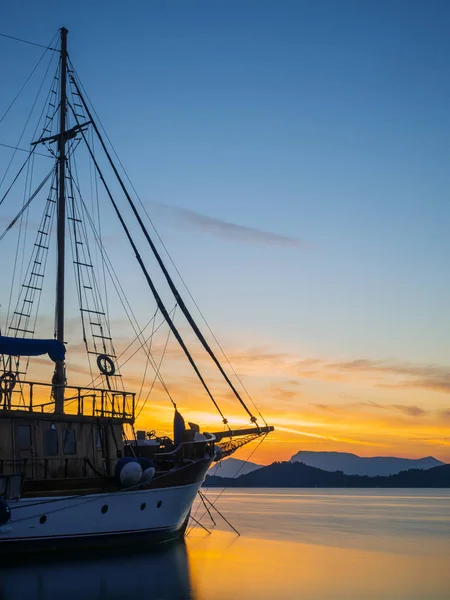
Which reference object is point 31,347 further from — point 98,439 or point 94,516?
point 94,516

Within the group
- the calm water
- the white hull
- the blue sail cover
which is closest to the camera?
the calm water

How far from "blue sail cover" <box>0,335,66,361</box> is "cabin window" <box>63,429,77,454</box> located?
3.68 m

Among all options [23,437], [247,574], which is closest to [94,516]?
[23,437]

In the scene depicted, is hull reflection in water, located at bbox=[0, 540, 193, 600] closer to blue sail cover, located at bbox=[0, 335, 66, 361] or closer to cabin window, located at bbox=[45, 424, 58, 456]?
cabin window, located at bbox=[45, 424, 58, 456]

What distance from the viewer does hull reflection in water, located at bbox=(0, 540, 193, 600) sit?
24.3m

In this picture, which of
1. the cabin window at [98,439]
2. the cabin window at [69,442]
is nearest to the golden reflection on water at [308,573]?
the cabin window at [98,439]

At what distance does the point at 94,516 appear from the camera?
100ft

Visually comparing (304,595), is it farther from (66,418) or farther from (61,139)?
(61,139)

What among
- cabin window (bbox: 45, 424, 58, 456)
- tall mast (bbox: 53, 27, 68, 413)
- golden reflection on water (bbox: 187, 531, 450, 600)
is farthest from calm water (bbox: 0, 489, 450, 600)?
tall mast (bbox: 53, 27, 68, 413)

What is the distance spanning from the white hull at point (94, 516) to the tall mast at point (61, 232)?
5.07m

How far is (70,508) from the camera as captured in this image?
96.7ft

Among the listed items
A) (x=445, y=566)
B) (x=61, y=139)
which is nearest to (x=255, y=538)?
(x=445, y=566)

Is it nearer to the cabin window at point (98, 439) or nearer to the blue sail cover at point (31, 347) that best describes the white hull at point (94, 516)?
the cabin window at point (98, 439)

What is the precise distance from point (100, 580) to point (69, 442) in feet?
21.5
